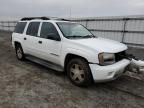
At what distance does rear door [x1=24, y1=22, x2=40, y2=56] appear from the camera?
6.36 m

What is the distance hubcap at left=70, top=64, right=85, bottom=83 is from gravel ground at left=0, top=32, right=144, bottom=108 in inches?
9.4

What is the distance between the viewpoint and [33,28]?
670 cm

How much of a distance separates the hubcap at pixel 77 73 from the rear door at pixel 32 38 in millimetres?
1895

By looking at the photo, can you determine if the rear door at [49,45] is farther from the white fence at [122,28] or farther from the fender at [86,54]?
the white fence at [122,28]

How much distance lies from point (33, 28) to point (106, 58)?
344 centimetres

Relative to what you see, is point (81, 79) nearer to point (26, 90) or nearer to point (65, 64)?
point (65, 64)

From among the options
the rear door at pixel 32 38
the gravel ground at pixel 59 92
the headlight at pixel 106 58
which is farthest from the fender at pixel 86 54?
the rear door at pixel 32 38

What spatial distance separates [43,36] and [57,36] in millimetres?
838

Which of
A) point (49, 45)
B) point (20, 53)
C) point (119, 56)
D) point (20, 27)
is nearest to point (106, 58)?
point (119, 56)

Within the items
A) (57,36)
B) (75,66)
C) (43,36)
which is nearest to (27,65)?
(43,36)

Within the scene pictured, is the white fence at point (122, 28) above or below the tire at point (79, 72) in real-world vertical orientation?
above

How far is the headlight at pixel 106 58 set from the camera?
14.1 feet

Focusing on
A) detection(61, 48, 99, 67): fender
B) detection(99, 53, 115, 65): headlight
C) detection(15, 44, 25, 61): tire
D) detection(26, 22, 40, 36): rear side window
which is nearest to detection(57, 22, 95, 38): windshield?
detection(61, 48, 99, 67): fender

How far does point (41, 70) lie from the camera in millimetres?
6320
